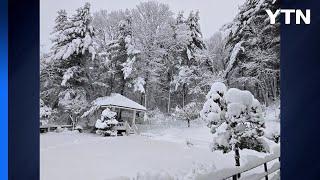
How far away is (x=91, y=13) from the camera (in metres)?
3.47

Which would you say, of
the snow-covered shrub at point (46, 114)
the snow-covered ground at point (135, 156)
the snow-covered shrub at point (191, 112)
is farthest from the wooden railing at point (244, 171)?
the snow-covered shrub at point (46, 114)

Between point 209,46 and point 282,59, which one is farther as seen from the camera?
point 209,46

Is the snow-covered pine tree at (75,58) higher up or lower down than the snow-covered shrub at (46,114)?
higher up

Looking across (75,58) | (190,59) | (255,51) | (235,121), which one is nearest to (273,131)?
(235,121)

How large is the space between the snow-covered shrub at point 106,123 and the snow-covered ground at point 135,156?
0.19 feet

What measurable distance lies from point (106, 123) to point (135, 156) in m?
0.37

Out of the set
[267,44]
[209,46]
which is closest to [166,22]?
[209,46]

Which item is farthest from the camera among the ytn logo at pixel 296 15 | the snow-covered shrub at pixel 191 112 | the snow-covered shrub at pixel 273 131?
the snow-covered shrub at pixel 191 112

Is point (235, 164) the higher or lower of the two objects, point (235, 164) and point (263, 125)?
the lower

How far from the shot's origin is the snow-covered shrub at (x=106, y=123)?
3.45 meters

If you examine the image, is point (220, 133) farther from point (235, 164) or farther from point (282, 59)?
point (282, 59)

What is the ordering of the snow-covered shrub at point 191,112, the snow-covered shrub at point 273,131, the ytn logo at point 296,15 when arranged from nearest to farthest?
the ytn logo at point 296,15, the snow-covered shrub at point 273,131, the snow-covered shrub at point 191,112

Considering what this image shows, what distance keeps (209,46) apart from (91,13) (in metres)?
1.02

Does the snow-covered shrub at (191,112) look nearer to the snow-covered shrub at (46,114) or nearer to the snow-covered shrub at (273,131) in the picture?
the snow-covered shrub at (273,131)
